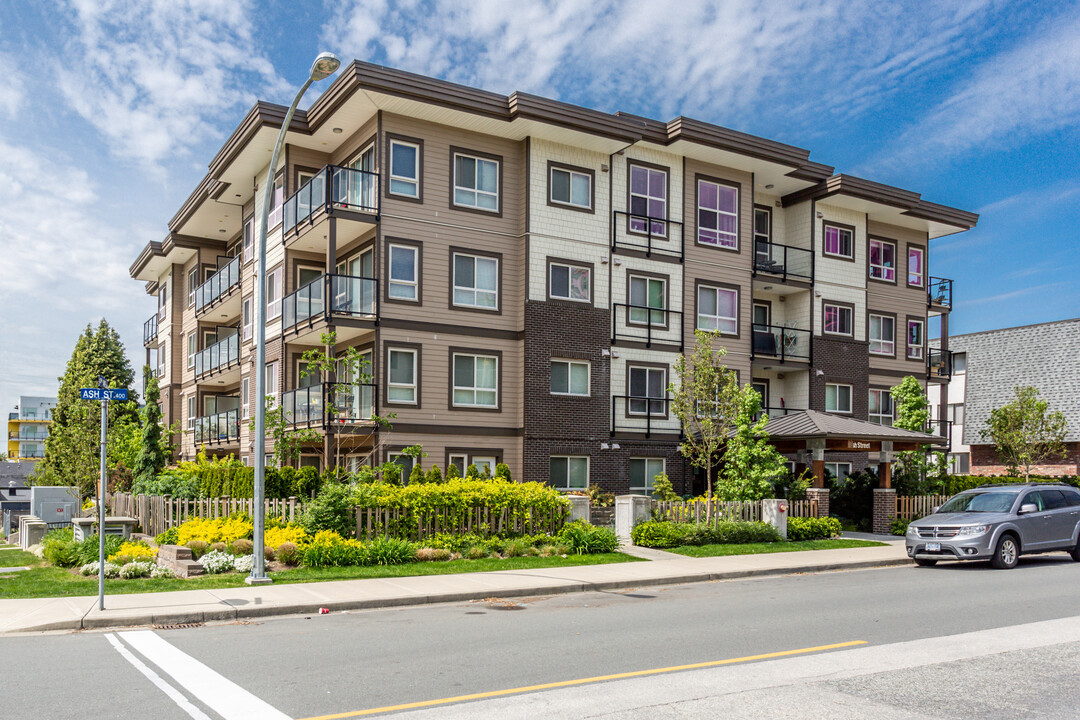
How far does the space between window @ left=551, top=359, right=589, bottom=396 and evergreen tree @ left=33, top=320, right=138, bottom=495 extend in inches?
475

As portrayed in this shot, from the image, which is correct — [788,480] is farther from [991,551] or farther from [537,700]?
[537,700]

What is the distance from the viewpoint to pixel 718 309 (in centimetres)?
3181

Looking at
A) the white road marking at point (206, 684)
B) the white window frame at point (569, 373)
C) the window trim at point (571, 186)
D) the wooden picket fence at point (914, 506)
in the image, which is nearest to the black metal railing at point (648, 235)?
the window trim at point (571, 186)

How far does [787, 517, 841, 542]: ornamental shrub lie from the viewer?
76.5ft

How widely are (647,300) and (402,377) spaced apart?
8.87m

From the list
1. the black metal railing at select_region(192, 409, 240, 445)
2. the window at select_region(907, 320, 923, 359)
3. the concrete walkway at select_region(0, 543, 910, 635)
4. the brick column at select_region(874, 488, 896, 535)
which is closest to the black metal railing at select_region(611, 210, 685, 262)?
the brick column at select_region(874, 488, 896, 535)

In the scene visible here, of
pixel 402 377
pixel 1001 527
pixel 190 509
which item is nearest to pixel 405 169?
pixel 402 377

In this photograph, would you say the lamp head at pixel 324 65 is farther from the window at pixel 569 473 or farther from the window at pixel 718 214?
the window at pixel 718 214

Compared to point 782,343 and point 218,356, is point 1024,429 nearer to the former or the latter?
point 782,343

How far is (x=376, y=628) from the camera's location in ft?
38.2

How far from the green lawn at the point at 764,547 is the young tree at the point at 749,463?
166cm

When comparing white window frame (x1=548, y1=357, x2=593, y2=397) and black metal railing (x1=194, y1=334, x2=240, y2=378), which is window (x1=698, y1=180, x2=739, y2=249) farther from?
black metal railing (x1=194, y1=334, x2=240, y2=378)

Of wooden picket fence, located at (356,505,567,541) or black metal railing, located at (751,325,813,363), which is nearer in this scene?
wooden picket fence, located at (356,505,567,541)

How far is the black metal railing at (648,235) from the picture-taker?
97.2 ft
